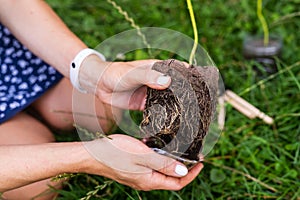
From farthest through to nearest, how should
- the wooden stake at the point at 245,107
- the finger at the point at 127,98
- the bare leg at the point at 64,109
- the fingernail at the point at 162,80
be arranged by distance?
the wooden stake at the point at 245,107, the bare leg at the point at 64,109, the finger at the point at 127,98, the fingernail at the point at 162,80

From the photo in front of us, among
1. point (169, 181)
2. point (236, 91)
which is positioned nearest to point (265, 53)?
point (236, 91)

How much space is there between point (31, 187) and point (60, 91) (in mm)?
351

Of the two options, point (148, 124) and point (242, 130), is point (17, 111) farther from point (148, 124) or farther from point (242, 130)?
point (242, 130)

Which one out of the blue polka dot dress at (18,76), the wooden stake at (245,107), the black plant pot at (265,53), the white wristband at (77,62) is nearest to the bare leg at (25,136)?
the blue polka dot dress at (18,76)

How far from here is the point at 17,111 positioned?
1.51m

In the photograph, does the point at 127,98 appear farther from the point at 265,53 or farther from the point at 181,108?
the point at 265,53

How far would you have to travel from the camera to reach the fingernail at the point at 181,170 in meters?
1.20

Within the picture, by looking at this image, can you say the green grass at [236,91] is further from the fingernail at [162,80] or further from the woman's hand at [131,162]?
the fingernail at [162,80]

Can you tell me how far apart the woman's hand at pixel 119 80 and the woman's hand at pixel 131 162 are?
150mm

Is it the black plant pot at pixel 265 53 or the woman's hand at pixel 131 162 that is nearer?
the woman's hand at pixel 131 162

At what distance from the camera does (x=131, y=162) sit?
1187 mm

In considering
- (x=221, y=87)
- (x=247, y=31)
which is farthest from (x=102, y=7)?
(x=221, y=87)

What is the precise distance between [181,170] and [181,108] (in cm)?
15

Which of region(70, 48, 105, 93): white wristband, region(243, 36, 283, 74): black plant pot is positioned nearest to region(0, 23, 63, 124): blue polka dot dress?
region(70, 48, 105, 93): white wristband
